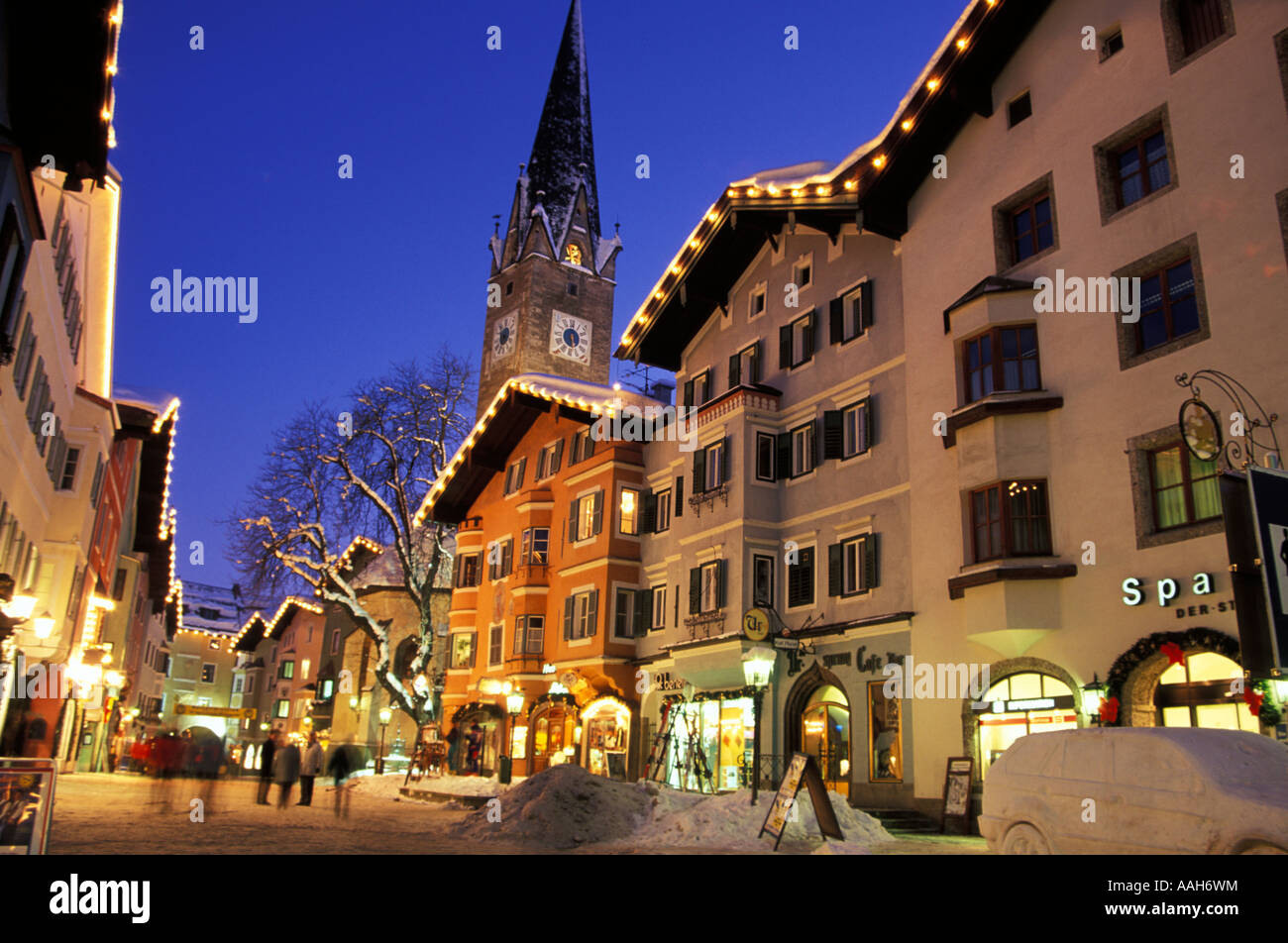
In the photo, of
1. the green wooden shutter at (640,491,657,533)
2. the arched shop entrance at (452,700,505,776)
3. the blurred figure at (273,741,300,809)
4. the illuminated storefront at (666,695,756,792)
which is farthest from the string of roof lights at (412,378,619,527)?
the blurred figure at (273,741,300,809)

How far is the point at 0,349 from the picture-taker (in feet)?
50.4

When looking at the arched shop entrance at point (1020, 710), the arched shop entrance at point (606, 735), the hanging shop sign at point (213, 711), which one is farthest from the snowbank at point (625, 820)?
the hanging shop sign at point (213, 711)

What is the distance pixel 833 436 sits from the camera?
92.2ft

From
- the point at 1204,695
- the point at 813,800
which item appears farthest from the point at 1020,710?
the point at 813,800

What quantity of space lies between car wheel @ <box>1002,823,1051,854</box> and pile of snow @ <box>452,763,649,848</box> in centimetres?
896

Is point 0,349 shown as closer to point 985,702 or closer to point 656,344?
point 985,702

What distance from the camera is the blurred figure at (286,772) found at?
2273 centimetres

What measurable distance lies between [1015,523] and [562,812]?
10.9m

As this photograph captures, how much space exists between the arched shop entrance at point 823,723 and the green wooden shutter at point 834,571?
207 cm

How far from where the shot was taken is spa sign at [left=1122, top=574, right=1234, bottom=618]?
56.3 ft

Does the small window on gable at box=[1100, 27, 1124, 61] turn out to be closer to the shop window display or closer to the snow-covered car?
the shop window display

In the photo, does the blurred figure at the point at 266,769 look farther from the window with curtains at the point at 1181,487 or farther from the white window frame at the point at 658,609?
the window with curtains at the point at 1181,487

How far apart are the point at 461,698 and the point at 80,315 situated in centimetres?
2191

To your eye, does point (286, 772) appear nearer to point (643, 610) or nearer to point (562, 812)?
point (562, 812)
